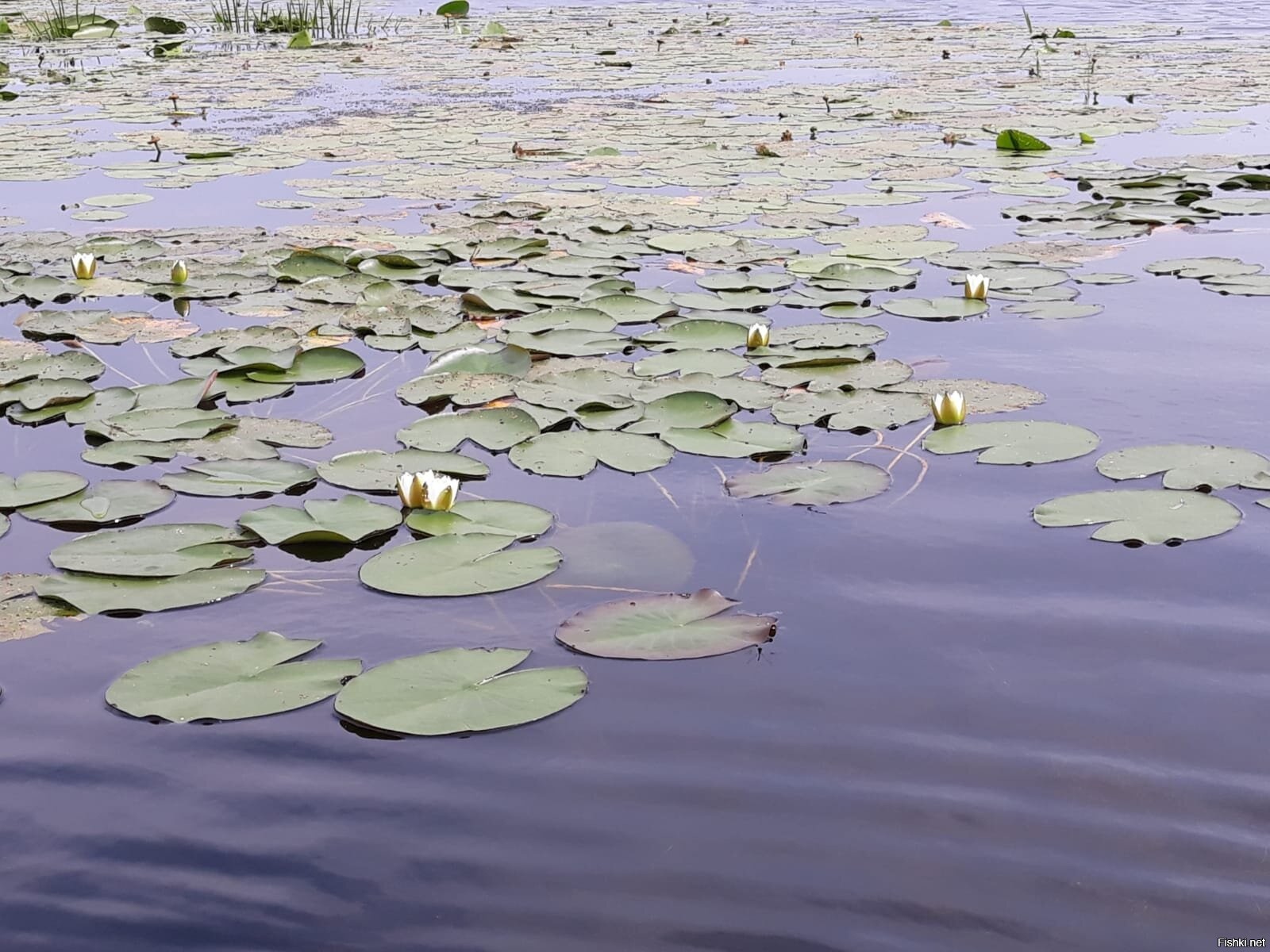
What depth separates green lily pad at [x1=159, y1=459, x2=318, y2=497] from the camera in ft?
8.29

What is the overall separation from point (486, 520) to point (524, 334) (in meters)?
1.20

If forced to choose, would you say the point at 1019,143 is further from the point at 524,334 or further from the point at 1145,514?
the point at 1145,514

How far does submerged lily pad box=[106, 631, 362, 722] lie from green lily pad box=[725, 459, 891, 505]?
931 millimetres

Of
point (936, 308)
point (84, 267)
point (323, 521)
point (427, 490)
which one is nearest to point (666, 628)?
point (427, 490)

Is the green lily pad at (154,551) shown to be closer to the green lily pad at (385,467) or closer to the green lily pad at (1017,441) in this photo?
the green lily pad at (385,467)

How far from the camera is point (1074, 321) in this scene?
3619 millimetres

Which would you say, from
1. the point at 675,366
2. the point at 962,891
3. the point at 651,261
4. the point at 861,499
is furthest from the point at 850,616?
the point at 651,261

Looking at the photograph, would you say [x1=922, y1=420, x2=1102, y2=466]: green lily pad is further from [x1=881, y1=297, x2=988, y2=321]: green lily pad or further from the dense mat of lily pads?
[x1=881, y1=297, x2=988, y2=321]: green lily pad

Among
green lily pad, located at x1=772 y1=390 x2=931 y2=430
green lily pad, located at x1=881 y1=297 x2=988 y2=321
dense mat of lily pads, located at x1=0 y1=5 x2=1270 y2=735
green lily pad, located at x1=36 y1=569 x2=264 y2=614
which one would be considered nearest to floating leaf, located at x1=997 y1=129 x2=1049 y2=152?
dense mat of lily pads, located at x1=0 y1=5 x2=1270 y2=735

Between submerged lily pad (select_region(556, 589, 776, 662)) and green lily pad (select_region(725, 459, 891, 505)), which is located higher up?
green lily pad (select_region(725, 459, 891, 505))

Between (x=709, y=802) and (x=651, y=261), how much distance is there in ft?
9.83

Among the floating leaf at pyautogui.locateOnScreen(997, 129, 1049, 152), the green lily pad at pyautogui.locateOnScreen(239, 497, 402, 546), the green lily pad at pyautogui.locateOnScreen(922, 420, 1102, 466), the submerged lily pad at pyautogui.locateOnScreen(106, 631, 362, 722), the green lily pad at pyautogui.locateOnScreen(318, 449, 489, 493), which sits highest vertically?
the floating leaf at pyautogui.locateOnScreen(997, 129, 1049, 152)

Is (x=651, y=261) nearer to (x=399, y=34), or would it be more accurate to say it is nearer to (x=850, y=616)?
(x=850, y=616)

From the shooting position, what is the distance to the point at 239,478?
2.58 metres
